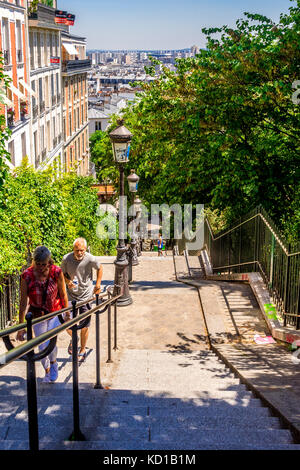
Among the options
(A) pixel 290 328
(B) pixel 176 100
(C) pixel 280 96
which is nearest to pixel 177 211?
(B) pixel 176 100

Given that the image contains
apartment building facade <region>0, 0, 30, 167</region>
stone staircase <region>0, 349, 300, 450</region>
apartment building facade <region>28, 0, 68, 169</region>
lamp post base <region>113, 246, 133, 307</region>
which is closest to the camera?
stone staircase <region>0, 349, 300, 450</region>

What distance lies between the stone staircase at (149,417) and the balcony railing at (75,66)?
41581 millimetres

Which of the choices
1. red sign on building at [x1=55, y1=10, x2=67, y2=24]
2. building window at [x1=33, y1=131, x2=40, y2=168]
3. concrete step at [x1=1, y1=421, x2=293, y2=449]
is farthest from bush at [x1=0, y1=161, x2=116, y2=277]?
red sign on building at [x1=55, y1=10, x2=67, y2=24]

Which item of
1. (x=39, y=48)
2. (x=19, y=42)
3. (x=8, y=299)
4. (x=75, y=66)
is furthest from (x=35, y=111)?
(x=8, y=299)

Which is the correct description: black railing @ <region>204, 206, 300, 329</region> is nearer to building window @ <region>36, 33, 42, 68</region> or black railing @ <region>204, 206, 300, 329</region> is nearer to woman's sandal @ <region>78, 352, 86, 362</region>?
woman's sandal @ <region>78, 352, 86, 362</region>

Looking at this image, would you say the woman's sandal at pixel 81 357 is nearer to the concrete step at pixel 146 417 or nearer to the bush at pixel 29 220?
the concrete step at pixel 146 417

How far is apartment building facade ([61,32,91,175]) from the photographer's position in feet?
147

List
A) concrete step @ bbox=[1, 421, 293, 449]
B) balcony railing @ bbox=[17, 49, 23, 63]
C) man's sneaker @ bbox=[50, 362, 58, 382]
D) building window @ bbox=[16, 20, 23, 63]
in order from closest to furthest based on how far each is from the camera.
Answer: concrete step @ bbox=[1, 421, 293, 449] < man's sneaker @ bbox=[50, 362, 58, 382] < building window @ bbox=[16, 20, 23, 63] < balcony railing @ bbox=[17, 49, 23, 63]

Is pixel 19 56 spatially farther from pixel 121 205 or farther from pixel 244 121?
pixel 121 205

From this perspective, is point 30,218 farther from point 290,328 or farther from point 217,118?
point 290,328

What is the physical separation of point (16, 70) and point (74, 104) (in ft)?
75.9

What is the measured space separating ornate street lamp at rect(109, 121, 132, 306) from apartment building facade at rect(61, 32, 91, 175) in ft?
99.4

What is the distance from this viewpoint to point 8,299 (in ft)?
32.2

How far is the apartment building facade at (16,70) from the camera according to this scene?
80.4 ft
